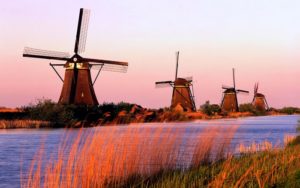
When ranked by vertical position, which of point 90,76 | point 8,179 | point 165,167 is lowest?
point 8,179

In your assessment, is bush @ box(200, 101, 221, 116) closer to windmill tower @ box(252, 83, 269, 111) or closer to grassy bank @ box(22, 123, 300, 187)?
windmill tower @ box(252, 83, 269, 111)

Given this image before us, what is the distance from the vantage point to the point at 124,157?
9.55 meters

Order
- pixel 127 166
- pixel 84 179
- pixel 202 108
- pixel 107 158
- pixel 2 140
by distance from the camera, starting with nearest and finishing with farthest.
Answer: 1. pixel 84 179
2. pixel 107 158
3. pixel 127 166
4. pixel 2 140
5. pixel 202 108

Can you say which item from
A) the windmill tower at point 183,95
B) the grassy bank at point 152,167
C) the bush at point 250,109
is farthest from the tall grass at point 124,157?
the bush at point 250,109

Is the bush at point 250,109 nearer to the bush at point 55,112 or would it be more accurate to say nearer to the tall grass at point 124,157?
the bush at point 55,112

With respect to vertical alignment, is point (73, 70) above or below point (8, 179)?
above

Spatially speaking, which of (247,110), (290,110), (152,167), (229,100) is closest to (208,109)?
(229,100)

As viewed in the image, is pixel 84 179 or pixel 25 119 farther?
pixel 25 119

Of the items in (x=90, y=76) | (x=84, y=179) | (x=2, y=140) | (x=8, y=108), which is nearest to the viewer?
(x=84, y=179)

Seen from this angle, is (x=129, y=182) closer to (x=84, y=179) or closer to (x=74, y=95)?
(x=84, y=179)

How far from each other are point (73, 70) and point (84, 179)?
35208mm

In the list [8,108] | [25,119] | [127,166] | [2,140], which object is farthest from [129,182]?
[8,108]

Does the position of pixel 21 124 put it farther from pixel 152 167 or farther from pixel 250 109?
pixel 250 109

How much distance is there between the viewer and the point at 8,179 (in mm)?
13078
